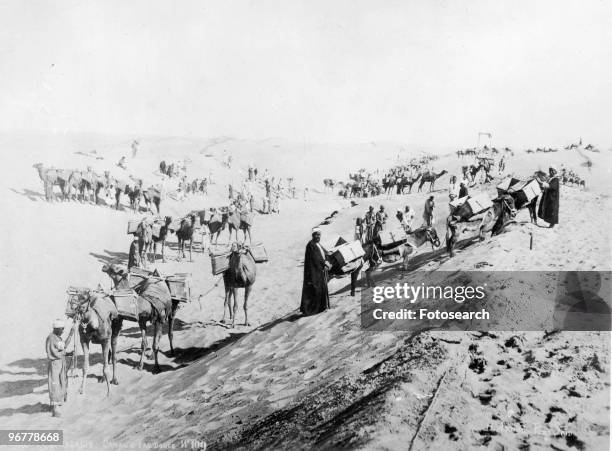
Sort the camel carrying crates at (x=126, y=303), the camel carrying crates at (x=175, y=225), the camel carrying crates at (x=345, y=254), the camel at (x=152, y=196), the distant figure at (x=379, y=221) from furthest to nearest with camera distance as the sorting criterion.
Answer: the camel at (x=152, y=196), the camel carrying crates at (x=175, y=225), the distant figure at (x=379, y=221), the camel carrying crates at (x=345, y=254), the camel carrying crates at (x=126, y=303)

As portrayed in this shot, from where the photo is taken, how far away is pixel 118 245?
20.2m

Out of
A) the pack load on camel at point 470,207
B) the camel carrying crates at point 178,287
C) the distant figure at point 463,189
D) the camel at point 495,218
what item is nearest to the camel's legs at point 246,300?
the camel carrying crates at point 178,287

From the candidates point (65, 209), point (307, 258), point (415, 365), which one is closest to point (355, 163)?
point (65, 209)

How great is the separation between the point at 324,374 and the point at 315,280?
11.7 ft

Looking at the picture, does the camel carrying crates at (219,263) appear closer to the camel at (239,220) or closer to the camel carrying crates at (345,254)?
the camel carrying crates at (345,254)

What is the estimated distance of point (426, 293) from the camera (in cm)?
910

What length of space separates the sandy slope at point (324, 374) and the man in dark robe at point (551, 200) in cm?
38

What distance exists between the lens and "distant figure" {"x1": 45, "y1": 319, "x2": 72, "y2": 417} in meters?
7.70

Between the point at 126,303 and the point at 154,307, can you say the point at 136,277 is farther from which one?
the point at 126,303

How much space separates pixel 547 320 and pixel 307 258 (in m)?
4.80

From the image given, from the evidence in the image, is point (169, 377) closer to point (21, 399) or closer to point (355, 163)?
point (21, 399)

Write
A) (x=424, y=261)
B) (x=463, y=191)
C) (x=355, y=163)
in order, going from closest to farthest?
1. (x=424, y=261)
2. (x=463, y=191)
3. (x=355, y=163)

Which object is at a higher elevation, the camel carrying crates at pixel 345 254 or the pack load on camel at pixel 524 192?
the pack load on camel at pixel 524 192

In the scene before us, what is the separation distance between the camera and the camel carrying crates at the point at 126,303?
8.91 m
